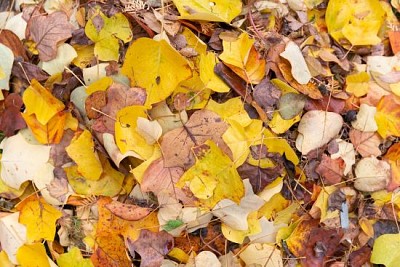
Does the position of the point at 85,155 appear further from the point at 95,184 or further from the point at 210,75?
the point at 210,75

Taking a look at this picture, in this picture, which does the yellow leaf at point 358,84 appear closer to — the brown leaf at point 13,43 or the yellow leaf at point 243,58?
the yellow leaf at point 243,58

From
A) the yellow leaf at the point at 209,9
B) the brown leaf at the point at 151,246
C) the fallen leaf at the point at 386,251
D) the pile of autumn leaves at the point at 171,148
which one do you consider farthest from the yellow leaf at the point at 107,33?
the fallen leaf at the point at 386,251

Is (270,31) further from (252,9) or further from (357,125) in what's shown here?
(357,125)

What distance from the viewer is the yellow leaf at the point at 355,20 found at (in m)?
1.17

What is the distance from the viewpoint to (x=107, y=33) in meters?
1.05

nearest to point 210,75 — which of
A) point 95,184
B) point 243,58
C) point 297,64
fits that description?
point 243,58

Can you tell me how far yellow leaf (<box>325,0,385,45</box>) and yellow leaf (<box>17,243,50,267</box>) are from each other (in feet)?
2.33

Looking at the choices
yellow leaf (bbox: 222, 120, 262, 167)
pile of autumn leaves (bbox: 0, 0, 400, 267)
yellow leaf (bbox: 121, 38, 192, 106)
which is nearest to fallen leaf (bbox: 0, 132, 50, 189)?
pile of autumn leaves (bbox: 0, 0, 400, 267)

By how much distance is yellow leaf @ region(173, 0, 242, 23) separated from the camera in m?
1.05

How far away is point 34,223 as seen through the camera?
0.98 meters

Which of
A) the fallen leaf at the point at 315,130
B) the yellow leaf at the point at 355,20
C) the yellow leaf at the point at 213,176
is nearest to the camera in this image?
the yellow leaf at the point at 213,176

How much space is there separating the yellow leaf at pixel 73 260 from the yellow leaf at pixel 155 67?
284 millimetres

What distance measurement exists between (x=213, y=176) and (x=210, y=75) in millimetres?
189

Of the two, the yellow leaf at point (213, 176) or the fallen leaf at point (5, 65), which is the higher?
the fallen leaf at point (5, 65)
